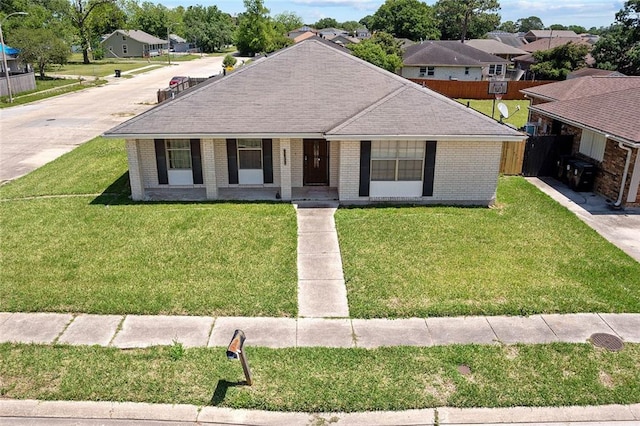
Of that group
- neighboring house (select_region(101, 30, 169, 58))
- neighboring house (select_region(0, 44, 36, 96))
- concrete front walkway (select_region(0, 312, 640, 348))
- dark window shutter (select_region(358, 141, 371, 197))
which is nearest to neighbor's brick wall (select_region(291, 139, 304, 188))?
dark window shutter (select_region(358, 141, 371, 197))

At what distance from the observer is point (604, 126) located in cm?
1736

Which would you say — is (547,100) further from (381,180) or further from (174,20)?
(174,20)

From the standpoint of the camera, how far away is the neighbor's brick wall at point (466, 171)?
16.3 m

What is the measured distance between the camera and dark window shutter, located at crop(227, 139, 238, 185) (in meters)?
17.4

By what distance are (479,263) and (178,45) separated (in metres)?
113

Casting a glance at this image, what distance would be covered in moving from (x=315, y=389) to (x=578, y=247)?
8.89 meters

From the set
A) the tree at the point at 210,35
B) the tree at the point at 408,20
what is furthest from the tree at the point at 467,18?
the tree at the point at 210,35

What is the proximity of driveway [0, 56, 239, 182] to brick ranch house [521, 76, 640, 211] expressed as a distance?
2187cm

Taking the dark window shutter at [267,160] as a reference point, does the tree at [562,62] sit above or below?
above

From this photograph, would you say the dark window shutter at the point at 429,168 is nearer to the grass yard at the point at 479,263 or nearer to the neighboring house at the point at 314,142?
the neighboring house at the point at 314,142

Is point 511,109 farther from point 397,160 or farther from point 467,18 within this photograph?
point 467,18

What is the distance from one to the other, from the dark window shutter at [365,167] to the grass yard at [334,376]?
318 inches

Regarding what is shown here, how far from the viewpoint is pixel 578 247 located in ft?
44.6

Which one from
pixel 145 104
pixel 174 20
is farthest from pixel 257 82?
pixel 174 20
